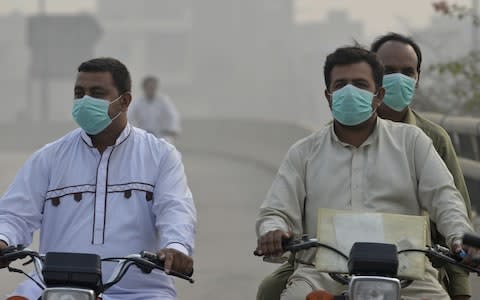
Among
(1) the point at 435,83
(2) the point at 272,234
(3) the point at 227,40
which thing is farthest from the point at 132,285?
(3) the point at 227,40

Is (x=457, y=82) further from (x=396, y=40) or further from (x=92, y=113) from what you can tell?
(x=92, y=113)

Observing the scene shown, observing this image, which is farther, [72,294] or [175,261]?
[175,261]

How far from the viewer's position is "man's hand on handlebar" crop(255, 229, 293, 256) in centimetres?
506

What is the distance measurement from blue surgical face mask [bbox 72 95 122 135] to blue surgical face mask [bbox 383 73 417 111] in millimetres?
1462

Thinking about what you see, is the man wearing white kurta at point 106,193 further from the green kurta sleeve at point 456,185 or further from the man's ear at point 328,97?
the green kurta sleeve at point 456,185

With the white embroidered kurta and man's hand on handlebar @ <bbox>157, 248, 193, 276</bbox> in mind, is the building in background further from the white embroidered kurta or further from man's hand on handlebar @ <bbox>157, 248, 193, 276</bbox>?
man's hand on handlebar @ <bbox>157, 248, 193, 276</bbox>

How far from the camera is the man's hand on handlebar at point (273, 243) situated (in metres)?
5.06

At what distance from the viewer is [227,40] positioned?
12381 centimetres

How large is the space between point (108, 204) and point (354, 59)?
117cm

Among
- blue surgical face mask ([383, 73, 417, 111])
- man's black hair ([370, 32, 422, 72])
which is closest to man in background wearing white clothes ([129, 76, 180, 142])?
man's black hair ([370, 32, 422, 72])

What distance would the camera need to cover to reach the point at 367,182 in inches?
214

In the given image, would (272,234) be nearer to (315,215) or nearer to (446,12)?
(315,215)

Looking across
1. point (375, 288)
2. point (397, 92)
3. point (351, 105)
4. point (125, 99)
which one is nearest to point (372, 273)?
point (375, 288)

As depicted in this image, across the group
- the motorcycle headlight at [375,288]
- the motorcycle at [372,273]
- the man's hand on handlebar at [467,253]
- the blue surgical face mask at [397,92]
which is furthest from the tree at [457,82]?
the motorcycle headlight at [375,288]
